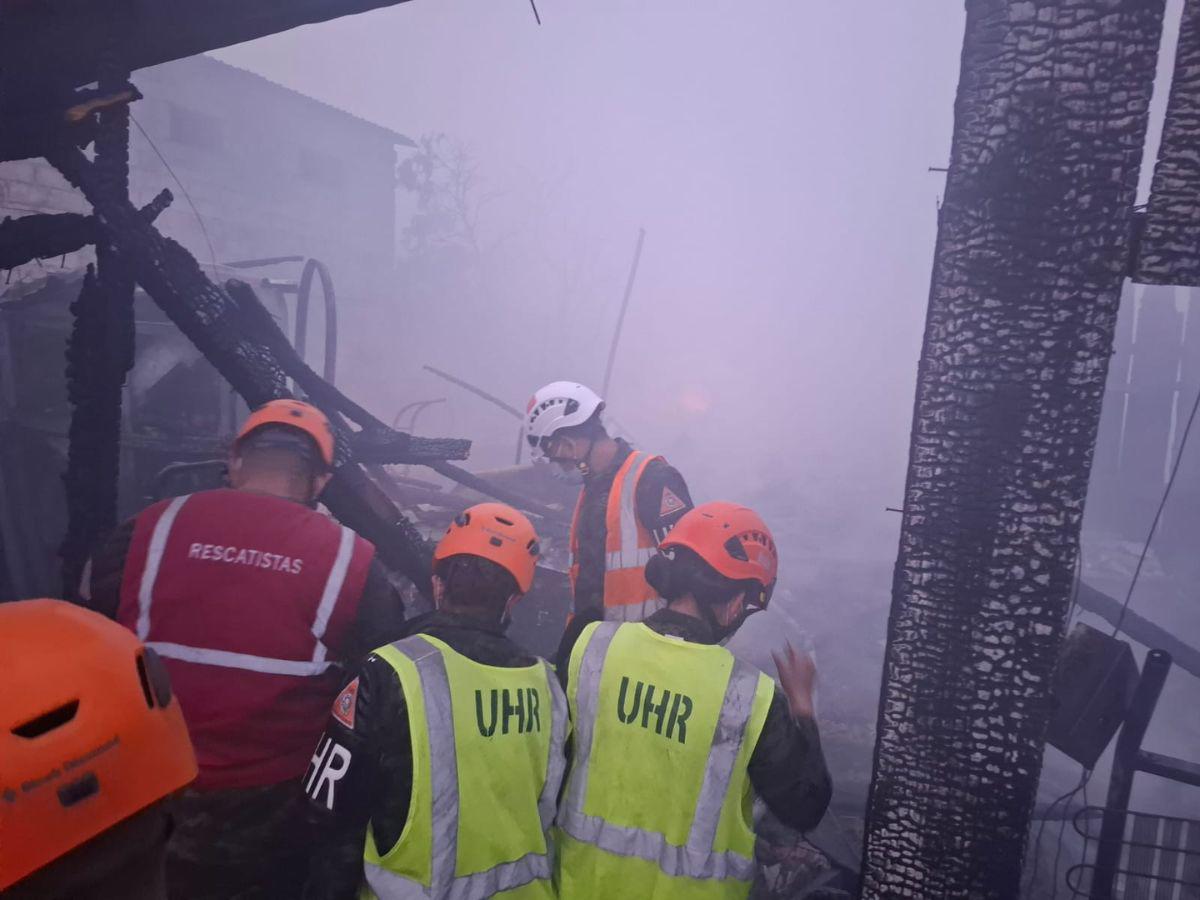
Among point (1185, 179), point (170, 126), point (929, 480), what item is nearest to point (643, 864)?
point (929, 480)

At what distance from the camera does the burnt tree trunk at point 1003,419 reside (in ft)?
6.70

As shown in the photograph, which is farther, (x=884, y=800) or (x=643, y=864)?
(x=884, y=800)

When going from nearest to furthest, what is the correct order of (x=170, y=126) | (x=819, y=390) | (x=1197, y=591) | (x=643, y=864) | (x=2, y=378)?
(x=643, y=864) < (x=2, y=378) < (x=1197, y=591) < (x=170, y=126) < (x=819, y=390)

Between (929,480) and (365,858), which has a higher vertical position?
(929,480)

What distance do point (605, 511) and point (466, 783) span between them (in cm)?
257

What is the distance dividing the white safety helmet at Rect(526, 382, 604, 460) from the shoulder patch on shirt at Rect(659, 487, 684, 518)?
74 cm

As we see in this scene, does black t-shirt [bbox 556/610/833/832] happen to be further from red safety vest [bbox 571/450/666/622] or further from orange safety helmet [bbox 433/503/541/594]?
red safety vest [bbox 571/450/666/622]

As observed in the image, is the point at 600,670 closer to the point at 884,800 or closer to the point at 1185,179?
the point at 884,800

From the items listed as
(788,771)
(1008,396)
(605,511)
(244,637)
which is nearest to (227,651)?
(244,637)

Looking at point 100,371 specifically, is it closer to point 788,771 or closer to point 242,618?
point 242,618

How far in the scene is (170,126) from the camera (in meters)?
22.2

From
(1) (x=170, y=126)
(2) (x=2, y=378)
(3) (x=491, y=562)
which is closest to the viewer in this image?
(3) (x=491, y=562)

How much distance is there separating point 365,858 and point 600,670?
873 millimetres

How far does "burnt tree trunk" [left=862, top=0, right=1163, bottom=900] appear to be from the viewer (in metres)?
2.04
